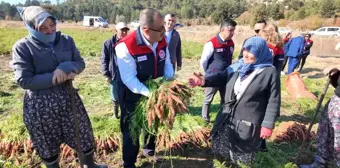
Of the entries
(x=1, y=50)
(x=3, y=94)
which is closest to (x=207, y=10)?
(x=1, y=50)

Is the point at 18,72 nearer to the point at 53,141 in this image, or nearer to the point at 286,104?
the point at 53,141

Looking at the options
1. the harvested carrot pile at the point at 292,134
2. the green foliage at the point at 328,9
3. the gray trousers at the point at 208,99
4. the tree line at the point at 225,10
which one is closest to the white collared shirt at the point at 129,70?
the tree line at the point at 225,10

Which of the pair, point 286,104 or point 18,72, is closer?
point 18,72

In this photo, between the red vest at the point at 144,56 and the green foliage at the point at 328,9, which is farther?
the green foliage at the point at 328,9

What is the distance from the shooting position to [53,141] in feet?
9.53

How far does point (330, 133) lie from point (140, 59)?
2543 mm

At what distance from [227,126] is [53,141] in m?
1.91

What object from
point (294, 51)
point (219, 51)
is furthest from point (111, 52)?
point (294, 51)

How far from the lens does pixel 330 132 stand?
11.3ft

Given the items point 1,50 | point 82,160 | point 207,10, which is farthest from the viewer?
point 207,10

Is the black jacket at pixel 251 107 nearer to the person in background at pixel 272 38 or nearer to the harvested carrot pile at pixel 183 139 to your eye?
the harvested carrot pile at pixel 183 139

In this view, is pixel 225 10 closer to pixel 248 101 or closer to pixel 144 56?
pixel 248 101

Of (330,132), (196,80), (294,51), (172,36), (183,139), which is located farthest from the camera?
(294,51)

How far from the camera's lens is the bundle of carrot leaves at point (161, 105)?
258 cm
